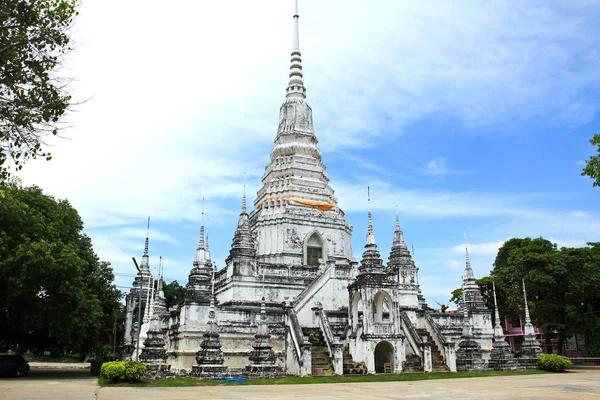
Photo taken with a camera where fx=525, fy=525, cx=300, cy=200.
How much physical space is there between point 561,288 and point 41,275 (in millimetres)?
40059

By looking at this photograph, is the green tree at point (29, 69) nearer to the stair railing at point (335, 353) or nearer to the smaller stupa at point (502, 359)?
Answer: the stair railing at point (335, 353)

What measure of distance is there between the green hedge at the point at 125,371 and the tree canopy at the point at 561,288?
1374 inches

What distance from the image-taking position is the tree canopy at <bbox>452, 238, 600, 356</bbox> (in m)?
42.5

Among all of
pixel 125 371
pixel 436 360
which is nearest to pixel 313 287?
pixel 436 360

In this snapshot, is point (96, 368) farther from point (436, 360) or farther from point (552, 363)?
point (552, 363)

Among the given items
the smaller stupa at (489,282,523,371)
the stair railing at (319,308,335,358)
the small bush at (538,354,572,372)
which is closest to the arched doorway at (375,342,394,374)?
the stair railing at (319,308,335,358)

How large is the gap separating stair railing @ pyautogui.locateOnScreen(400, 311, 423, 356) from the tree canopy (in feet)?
59.2

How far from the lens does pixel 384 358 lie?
30797 millimetres

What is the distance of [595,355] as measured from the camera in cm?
4144

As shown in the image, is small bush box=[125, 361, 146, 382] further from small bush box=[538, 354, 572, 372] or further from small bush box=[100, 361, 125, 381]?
small bush box=[538, 354, 572, 372]

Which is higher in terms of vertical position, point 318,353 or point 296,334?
point 296,334

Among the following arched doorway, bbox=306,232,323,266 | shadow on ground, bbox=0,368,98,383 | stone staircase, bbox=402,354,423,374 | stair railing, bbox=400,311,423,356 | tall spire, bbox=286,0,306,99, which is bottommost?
shadow on ground, bbox=0,368,98,383

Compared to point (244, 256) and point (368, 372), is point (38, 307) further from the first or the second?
point (368, 372)

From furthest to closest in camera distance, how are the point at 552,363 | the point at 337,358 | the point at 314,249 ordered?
1. the point at 314,249
2. the point at 552,363
3. the point at 337,358
